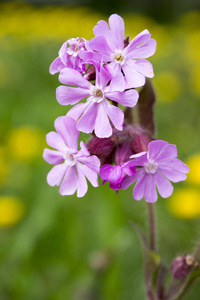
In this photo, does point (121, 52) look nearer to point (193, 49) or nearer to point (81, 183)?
point (81, 183)

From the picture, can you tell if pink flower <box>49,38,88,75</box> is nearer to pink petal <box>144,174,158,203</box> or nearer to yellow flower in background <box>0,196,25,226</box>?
pink petal <box>144,174,158,203</box>

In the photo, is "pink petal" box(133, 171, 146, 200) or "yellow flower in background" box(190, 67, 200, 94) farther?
"yellow flower in background" box(190, 67, 200, 94)

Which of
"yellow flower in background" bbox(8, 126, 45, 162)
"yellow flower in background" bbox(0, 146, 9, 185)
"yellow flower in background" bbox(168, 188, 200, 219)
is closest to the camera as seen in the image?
"yellow flower in background" bbox(168, 188, 200, 219)

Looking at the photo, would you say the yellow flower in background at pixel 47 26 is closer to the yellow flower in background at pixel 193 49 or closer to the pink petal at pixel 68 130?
the yellow flower in background at pixel 193 49

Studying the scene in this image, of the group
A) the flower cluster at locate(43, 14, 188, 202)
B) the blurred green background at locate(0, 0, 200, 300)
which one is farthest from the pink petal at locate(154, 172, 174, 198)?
the blurred green background at locate(0, 0, 200, 300)

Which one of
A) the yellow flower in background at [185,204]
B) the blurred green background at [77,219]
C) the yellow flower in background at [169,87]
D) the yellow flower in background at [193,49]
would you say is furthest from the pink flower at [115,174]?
the yellow flower in background at [193,49]

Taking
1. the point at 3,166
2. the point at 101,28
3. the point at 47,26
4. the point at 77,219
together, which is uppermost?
the point at 101,28

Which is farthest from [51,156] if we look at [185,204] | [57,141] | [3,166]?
[3,166]
